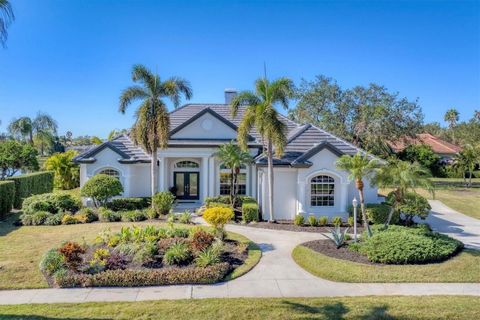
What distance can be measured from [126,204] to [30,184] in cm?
899

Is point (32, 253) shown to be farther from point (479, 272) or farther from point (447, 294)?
point (479, 272)

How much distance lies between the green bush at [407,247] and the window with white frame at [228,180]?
1116cm

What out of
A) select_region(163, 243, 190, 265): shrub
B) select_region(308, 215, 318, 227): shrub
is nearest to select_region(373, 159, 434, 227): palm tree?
select_region(308, 215, 318, 227): shrub

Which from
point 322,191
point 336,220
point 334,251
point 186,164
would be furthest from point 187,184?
point 334,251

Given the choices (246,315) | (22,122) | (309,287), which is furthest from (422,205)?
(22,122)

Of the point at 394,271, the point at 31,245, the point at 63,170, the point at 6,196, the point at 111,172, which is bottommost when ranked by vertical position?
the point at 394,271

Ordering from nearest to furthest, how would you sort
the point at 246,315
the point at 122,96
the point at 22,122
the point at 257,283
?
the point at 246,315
the point at 257,283
the point at 122,96
the point at 22,122

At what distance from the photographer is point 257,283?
32.9 ft

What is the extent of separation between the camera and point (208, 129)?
896 inches

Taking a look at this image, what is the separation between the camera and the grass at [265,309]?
7805 millimetres

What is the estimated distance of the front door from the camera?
943 inches

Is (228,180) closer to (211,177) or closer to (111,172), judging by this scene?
(211,177)

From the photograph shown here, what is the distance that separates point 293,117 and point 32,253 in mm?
37401

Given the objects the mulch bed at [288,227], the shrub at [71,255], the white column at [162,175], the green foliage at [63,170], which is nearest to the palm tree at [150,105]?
the white column at [162,175]
